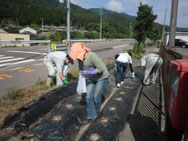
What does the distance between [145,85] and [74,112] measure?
3.59 meters

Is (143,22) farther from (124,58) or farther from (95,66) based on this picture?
(95,66)

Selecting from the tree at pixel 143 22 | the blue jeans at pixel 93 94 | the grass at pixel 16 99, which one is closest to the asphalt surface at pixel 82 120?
the blue jeans at pixel 93 94

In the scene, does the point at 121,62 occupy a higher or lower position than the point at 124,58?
lower

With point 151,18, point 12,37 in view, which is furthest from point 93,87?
point 12,37

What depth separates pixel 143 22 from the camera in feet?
54.5

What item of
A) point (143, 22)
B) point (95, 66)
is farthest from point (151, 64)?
point (143, 22)

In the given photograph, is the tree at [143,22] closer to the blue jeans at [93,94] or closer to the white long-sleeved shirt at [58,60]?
the white long-sleeved shirt at [58,60]

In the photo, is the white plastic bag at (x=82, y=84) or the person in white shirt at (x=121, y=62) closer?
the white plastic bag at (x=82, y=84)

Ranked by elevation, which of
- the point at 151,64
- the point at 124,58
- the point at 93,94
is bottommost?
the point at 93,94

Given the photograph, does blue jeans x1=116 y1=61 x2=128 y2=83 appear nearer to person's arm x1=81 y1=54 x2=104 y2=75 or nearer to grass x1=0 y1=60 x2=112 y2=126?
grass x1=0 y1=60 x2=112 y2=126

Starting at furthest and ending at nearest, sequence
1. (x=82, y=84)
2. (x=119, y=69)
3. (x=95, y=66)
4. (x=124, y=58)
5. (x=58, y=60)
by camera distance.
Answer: (x=119, y=69) → (x=124, y=58) → (x=58, y=60) → (x=82, y=84) → (x=95, y=66)

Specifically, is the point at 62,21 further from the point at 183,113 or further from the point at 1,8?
the point at 183,113

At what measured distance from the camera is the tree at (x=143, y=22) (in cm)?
1664

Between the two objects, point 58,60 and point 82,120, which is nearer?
point 82,120
